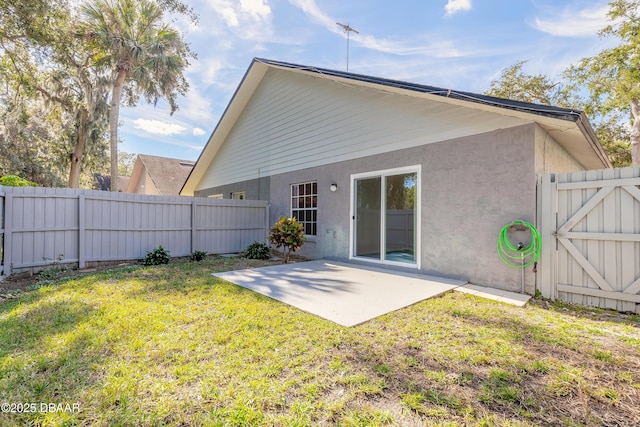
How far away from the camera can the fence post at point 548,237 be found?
418 centimetres

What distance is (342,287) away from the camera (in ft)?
15.3

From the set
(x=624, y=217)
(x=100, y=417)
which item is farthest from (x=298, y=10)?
(x=100, y=417)

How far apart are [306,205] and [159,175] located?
45.0ft

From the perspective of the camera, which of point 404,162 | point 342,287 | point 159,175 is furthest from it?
point 159,175

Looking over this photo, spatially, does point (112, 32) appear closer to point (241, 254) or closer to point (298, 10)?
point (298, 10)

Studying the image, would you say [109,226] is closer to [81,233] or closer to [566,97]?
[81,233]

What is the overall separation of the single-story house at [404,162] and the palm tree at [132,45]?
11.2ft

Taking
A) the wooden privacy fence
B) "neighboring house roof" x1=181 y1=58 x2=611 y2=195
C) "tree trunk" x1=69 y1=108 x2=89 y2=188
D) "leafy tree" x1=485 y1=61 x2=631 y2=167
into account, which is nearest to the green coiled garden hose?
"neighboring house roof" x1=181 y1=58 x2=611 y2=195

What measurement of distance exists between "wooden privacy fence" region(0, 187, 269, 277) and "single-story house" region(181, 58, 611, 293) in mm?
1656

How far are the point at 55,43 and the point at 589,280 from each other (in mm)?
13912

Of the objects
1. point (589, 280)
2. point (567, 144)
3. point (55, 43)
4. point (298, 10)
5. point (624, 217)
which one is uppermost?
point (298, 10)

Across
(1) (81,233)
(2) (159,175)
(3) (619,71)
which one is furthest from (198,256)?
(3) (619,71)

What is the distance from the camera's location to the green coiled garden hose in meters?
4.25

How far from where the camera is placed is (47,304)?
3795 mm
